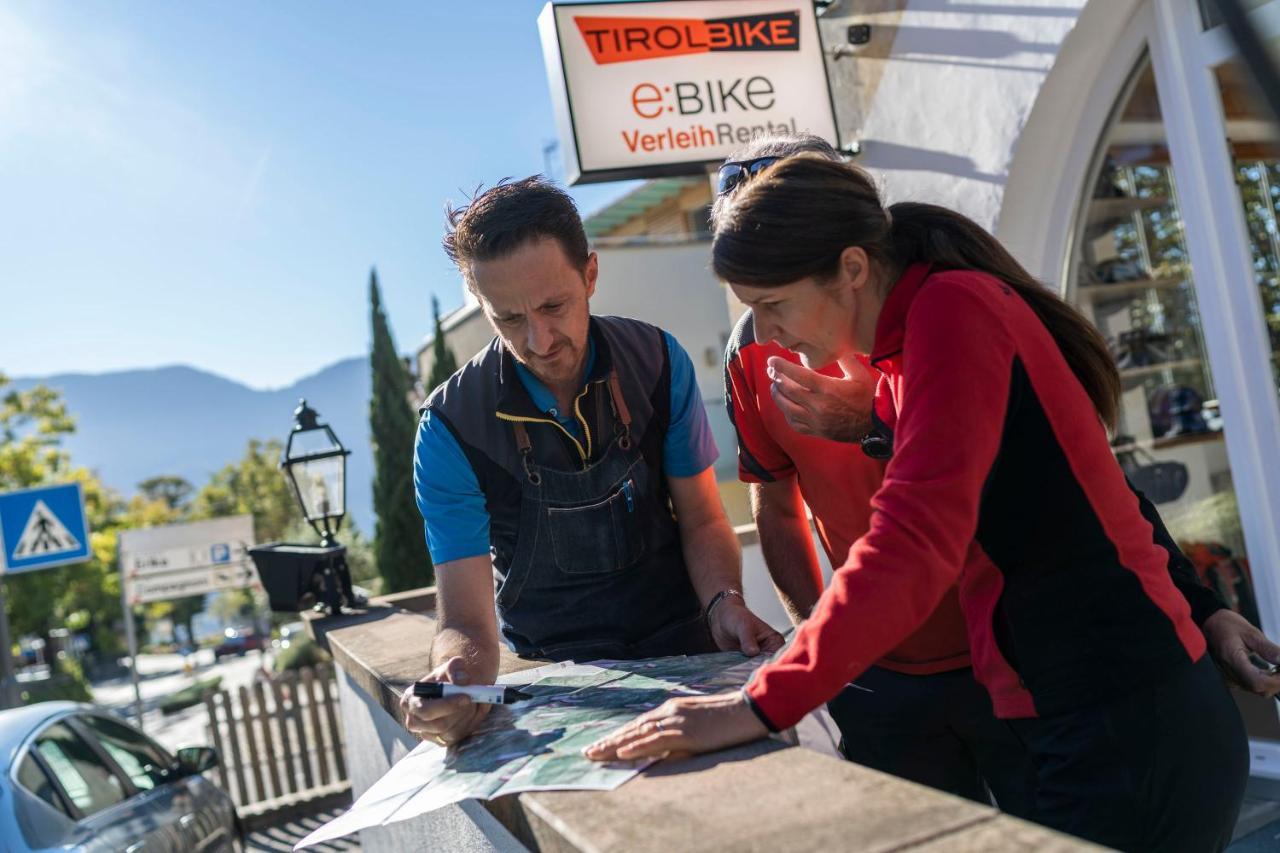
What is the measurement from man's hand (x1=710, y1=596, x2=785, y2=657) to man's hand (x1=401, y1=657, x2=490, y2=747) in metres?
0.51

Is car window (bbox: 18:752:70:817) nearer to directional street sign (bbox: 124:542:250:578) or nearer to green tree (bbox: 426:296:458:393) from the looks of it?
directional street sign (bbox: 124:542:250:578)

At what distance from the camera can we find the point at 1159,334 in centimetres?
497

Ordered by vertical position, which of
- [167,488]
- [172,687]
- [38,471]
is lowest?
[172,687]

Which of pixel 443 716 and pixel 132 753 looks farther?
pixel 132 753

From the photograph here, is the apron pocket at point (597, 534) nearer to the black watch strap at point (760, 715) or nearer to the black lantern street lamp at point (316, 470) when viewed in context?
the black watch strap at point (760, 715)

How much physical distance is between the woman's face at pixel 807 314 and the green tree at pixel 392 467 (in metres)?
19.8

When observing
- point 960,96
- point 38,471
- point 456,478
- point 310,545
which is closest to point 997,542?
point 456,478

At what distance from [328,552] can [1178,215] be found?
4466 mm

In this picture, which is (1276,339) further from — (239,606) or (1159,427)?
(239,606)

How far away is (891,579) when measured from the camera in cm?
134

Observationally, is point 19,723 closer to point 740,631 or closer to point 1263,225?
point 740,631

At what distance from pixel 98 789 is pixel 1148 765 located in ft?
15.7

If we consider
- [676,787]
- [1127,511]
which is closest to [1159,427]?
[1127,511]

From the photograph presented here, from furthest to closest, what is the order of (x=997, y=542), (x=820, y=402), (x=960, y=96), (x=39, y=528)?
(x=39, y=528) → (x=960, y=96) → (x=820, y=402) → (x=997, y=542)
